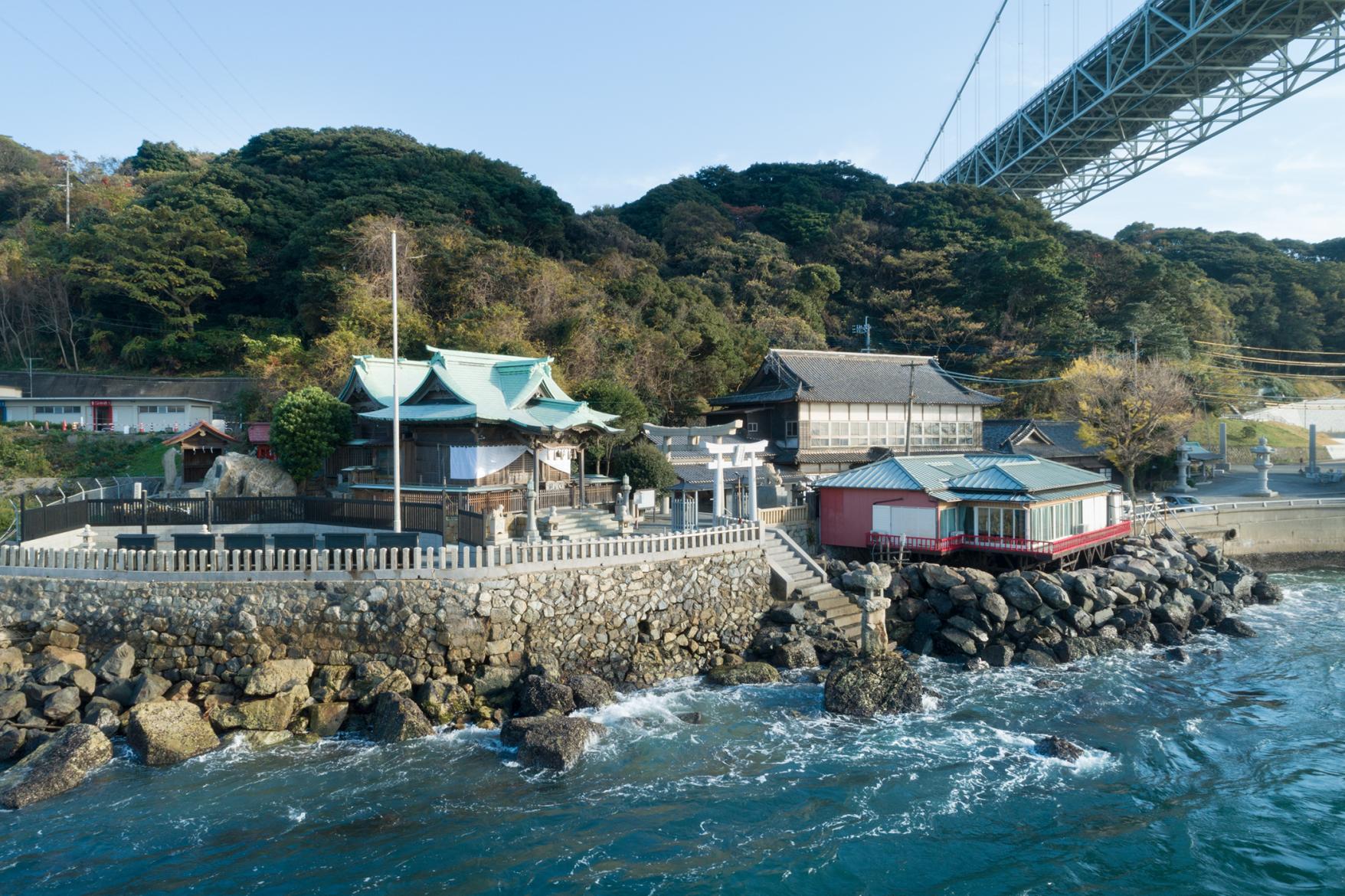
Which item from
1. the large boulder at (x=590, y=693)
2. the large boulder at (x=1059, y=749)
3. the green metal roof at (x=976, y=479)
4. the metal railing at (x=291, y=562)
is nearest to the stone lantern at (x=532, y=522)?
the metal railing at (x=291, y=562)

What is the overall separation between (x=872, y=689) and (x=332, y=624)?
1206 centimetres

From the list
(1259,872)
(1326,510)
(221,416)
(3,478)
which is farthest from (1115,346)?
(3,478)

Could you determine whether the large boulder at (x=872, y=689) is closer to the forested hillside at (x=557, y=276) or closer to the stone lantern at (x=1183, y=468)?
the forested hillside at (x=557, y=276)

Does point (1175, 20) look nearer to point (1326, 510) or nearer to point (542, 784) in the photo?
point (1326, 510)

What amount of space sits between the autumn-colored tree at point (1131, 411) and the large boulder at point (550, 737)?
30.5 meters

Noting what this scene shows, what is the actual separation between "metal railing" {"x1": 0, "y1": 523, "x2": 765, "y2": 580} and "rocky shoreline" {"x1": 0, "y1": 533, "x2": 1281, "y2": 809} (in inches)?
59.3

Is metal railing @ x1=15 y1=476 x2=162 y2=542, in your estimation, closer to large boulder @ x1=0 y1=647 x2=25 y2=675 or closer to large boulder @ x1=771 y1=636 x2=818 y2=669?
large boulder @ x1=0 y1=647 x2=25 y2=675

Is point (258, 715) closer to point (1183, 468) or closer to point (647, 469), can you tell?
point (647, 469)

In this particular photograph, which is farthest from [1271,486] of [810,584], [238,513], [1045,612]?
[238,513]

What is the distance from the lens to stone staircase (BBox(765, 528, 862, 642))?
69.4 feet

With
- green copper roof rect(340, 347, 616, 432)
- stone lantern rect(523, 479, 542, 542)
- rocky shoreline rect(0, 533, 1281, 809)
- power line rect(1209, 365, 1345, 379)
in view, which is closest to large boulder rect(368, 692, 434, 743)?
rocky shoreline rect(0, 533, 1281, 809)

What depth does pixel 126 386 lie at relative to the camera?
37.6m

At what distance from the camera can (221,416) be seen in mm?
36750

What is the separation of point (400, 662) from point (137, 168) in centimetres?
6894
